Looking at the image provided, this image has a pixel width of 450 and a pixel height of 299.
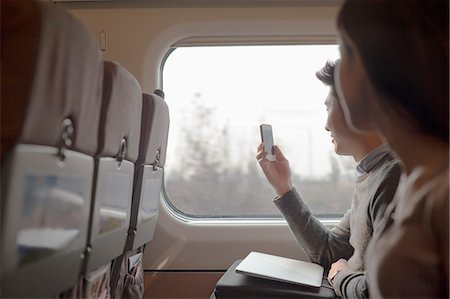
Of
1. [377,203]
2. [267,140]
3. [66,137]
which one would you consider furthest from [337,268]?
[66,137]

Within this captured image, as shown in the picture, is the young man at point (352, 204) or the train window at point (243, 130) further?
the train window at point (243, 130)

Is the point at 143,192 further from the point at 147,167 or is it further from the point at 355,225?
the point at 355,225

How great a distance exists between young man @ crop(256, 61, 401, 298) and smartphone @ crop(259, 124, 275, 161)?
15 millimetres

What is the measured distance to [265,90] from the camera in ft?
6.57

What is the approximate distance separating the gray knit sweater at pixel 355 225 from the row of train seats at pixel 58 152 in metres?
0.54

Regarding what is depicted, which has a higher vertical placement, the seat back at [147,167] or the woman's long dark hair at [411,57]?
the woman's long dark hair at [411,57]

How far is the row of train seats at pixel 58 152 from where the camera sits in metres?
0.66

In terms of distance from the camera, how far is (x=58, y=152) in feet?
2.47

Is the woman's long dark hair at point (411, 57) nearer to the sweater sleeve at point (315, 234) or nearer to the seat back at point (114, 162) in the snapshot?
the seat back at point (114, 162)

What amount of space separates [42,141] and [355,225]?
0.87m

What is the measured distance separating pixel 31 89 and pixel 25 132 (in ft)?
0.18

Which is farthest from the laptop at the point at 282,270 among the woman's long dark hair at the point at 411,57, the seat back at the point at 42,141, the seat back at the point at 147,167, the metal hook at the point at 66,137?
the woman's long dark hair at the point at 411,57

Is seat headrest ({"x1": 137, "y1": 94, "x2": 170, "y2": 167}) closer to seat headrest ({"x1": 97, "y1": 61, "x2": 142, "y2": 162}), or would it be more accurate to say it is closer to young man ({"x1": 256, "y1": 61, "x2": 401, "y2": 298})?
seat headrest ({"x1": 97, "y1": 61, "x2": 142, "y2": 162})

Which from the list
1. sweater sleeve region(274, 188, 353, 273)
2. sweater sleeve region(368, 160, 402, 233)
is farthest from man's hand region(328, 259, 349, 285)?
sweater sleeve region(368, 160, 402, 233)
